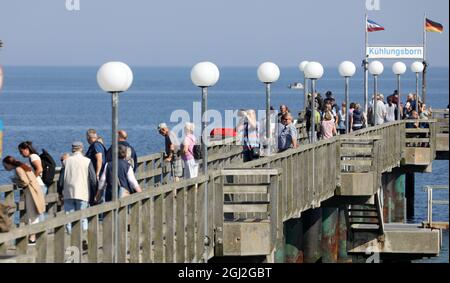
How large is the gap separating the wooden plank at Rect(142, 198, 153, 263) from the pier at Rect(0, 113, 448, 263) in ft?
0.04

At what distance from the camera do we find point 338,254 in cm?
3881

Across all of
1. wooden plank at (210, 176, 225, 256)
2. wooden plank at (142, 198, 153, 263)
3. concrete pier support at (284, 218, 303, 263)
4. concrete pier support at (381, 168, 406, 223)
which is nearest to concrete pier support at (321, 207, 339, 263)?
concrete pier support at (284, 218, 303, 263)

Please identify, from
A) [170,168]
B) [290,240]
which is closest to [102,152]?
[170,168]

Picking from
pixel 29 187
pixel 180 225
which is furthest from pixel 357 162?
pixel 29 187

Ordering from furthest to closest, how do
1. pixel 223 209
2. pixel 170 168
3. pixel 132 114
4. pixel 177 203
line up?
pixel 132 114, pixel 170 168, pixel 223 209, pixel 177 203

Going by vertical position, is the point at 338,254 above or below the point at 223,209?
below

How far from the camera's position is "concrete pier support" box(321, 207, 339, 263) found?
3625 cm

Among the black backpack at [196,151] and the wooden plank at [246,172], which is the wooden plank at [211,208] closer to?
the wooden plank at [246,172]

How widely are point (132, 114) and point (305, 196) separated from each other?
353 ft

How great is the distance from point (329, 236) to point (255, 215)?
15.2 m

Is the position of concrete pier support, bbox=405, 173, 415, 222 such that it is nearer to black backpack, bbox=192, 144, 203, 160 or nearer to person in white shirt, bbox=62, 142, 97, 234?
black backpack, bbox=192, 144, 203, 160

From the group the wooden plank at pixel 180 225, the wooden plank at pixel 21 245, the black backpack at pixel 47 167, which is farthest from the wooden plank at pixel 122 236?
the black backpack at pixel 47 167

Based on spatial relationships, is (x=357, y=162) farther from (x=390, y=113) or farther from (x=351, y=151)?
(x=390, y=113)
